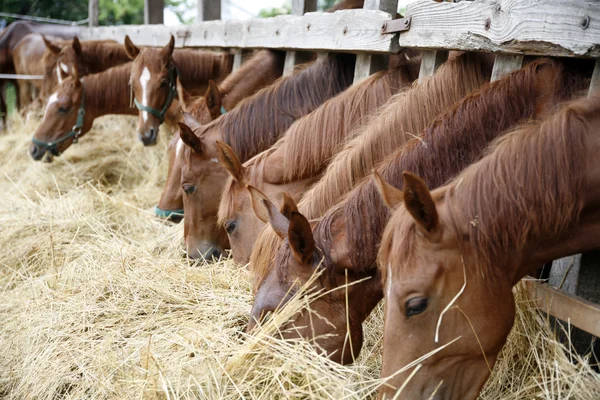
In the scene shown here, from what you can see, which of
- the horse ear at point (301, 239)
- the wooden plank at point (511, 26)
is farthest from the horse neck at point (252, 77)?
the horse ear at point (301, 239)

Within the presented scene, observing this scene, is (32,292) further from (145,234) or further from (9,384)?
(145,234)

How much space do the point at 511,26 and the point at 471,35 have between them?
28 centimetres

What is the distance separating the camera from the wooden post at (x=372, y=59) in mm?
3502

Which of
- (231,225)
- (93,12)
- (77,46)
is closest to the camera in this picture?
(231,225)

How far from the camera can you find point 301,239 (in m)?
2.26

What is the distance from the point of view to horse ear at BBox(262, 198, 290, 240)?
239cm

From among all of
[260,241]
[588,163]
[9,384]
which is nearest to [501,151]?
[588,163]

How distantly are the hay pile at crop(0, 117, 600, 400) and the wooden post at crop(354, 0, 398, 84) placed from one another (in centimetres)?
143

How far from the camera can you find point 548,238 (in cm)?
192

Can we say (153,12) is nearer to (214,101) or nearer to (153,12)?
(153,12)

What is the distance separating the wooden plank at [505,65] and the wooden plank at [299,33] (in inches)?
29.3

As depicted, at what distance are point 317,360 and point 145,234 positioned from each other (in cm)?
270

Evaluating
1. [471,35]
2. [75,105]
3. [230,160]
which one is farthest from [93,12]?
[471,35]

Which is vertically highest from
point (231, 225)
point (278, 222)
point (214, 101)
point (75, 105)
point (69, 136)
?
point (278, 222)
